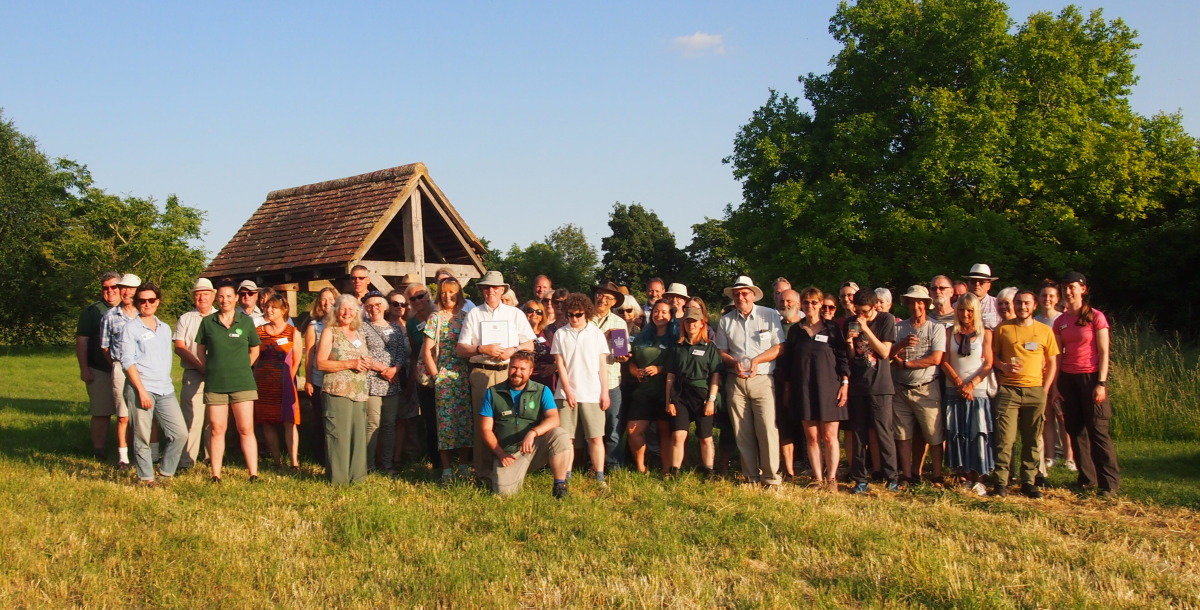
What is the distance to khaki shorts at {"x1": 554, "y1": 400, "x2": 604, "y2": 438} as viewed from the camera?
7410 mm

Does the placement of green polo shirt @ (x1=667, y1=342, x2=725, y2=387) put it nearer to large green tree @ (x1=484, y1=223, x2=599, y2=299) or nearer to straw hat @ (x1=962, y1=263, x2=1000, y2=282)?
straw hat @ (x1=962, y1=263, x2=1000, y2=282)

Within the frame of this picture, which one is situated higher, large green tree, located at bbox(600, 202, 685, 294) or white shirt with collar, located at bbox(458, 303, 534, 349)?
large green tree, located at bbox(600, 202, 685, 294)

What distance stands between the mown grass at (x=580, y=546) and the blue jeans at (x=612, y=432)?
57cm

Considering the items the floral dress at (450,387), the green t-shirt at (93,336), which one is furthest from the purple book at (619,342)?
the green t-shirt at (93,336)

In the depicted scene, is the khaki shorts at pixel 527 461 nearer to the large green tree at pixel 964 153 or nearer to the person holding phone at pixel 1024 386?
the person holding phone at pixel 1024 386

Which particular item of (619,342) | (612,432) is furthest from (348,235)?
(612,432)

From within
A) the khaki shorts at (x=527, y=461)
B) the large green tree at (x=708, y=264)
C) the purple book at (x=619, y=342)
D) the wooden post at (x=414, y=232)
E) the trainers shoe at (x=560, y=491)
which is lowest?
the trainers shoe at (x=560, y=491)

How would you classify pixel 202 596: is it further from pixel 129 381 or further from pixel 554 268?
pixel 554 268

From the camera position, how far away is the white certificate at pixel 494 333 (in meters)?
7.47

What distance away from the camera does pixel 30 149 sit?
31.9 m

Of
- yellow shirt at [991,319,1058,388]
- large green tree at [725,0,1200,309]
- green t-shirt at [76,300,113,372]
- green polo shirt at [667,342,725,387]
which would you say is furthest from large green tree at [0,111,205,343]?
yellow shirt at [991,319,1058,388]

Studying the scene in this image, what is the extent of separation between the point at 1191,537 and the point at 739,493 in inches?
124

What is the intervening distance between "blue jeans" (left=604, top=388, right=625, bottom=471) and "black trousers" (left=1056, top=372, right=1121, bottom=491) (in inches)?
155

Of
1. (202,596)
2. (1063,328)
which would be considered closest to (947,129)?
(1063,328)
